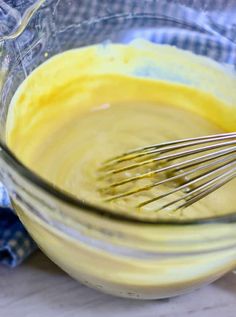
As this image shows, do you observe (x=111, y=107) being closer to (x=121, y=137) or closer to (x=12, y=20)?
(x=121, y=137)

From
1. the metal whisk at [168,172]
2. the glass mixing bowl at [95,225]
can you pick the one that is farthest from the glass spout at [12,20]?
the metal whisk at [168,172]

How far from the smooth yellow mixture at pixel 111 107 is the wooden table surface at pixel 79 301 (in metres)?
0.08

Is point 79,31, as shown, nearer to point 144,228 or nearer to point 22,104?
→ point 22,104

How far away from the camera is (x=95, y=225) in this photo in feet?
1.25

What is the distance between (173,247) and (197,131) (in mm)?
280

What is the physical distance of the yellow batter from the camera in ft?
1.30

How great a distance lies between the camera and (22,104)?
0.59 m

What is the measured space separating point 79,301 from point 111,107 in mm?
244

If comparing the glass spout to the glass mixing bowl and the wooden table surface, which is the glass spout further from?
the wooden table surface

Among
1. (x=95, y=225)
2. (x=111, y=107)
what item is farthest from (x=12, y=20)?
(x=95, y=225)

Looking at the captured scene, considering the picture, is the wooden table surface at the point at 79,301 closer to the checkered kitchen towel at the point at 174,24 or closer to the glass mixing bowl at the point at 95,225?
the glass mixing bowl at the point at 95,225

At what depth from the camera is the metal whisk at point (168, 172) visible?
0.51 meters

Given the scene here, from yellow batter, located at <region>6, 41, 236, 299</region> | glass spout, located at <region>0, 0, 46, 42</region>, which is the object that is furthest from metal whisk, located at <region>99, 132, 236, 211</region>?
glass spout, located at <region>0, 0, 46, 42</region>

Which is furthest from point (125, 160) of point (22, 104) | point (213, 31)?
point (213, 31)
